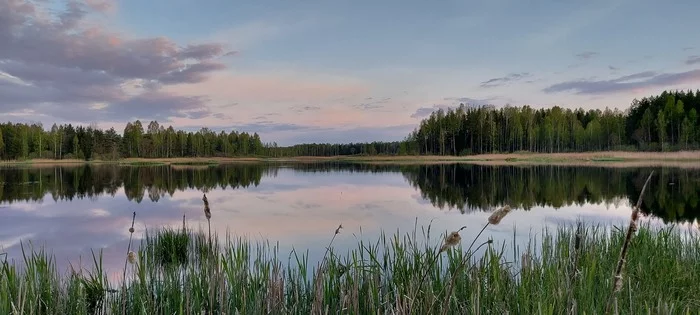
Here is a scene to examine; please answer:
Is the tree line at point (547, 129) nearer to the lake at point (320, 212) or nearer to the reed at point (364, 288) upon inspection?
the lake at point (320, 212)

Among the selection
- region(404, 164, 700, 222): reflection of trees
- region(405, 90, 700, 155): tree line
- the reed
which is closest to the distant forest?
region(405, 90, 700, 155): tree line

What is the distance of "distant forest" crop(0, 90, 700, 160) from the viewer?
66500mm

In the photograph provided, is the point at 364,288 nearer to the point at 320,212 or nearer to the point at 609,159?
the point at 320,212

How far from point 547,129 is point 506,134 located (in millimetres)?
7513

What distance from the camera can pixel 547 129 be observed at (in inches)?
3039

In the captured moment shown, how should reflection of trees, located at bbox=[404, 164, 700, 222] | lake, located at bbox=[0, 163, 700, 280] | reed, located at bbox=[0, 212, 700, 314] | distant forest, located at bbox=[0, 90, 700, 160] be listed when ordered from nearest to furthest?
1. reed, located at bbox=[0, 212, 700, 314]
2. lake, located at bbox=[0, 163, 700, 280]
3. reflection of trees, located at bbox=[404, 164, 700, 222]
4. distant forest, located at bbox=[0, 90, 700, 160]

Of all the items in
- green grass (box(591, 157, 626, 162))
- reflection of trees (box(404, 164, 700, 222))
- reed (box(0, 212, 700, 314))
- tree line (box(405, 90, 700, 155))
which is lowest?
reflection of trees (box(404, 164, 700, 222))

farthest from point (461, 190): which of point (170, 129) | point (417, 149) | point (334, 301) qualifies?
point (170, 129)

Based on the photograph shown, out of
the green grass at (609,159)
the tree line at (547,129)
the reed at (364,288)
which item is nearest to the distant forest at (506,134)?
the tree line at (547,129)

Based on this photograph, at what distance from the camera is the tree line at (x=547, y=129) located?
6781 centimetres

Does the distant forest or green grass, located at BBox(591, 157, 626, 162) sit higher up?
the distant forest

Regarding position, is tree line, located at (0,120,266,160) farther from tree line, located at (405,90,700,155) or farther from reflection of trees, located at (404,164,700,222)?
reflection of trees, located at (404,164,700,222)

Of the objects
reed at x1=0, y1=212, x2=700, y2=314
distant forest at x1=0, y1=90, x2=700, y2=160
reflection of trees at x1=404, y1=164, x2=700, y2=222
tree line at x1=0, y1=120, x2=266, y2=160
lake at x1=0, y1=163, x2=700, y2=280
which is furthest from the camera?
tree line at x1=0, y1=120, x2=266, y2=160

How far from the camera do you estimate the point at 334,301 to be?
422 centimetres
